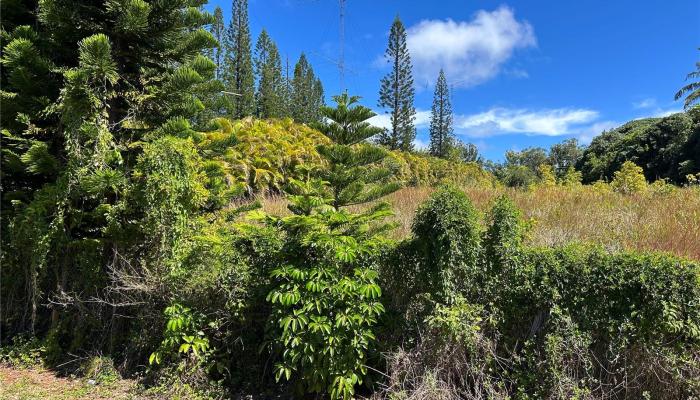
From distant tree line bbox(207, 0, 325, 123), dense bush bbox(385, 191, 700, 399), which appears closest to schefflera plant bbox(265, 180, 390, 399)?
dense bush bbox(385, 191, 700, 399)

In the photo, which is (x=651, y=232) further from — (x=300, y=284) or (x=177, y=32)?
(x=177, y=32)

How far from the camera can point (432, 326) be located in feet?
9.80

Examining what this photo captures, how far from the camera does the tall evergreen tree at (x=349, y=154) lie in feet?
15.1

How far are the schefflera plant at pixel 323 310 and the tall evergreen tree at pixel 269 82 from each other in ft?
105

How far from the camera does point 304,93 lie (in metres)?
43.5

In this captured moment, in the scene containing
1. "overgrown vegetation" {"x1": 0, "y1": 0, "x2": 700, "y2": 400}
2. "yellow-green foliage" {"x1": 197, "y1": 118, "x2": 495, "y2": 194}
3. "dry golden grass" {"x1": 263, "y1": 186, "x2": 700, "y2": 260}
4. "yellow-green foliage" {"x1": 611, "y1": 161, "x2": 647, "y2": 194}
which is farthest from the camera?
"yellow-green foliage" {"x1": 197, "y1": 118, "x2": 495, "y2": 194}

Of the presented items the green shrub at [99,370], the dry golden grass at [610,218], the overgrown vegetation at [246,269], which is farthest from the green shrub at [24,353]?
the dry golden grass at [610,218]

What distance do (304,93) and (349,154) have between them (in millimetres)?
40620

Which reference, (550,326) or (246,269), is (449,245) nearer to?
(550,326)

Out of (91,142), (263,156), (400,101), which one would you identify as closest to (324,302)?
(91,142)

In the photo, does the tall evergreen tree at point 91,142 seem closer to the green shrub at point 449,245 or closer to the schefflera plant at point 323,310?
the schefflera plant at point 323,310

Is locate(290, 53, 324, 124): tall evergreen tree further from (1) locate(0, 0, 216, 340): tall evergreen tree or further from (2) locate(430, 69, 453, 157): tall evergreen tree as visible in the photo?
(1) locate(0, 0, 216, 340): tall evergreen tree

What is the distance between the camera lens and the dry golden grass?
4027 mm

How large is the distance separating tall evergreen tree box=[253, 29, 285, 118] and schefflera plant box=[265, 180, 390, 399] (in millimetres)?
32051
